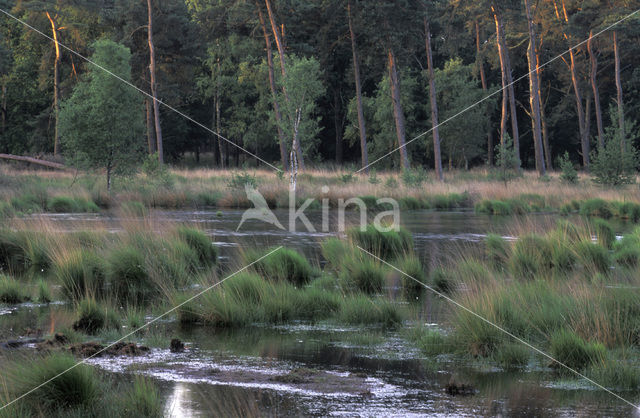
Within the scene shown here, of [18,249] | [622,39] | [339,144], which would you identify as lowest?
[18,249]

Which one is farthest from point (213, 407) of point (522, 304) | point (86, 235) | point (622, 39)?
point (622, 39)

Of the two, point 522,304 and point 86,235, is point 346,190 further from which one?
point 522,304

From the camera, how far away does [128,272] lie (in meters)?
11.3

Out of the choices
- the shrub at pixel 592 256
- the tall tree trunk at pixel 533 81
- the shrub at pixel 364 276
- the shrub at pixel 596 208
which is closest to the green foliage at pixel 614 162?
the tall tree trunk at pixel 533 81

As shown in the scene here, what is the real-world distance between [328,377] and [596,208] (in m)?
21.0

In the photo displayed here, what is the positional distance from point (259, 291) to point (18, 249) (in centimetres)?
627

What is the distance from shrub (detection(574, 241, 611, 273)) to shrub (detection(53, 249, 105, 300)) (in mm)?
7197

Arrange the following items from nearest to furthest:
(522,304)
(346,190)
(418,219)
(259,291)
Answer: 1. (522,304)
2. (259,291)
3. (418,219)
4. (346,190)

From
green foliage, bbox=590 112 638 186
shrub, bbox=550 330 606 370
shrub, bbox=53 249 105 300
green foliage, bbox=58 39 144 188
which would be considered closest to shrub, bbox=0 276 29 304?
shrub, bbox=53 249 105 300

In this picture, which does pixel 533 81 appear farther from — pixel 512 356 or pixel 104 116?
pixel 512 356

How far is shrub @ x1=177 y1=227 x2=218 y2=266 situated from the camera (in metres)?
13.7

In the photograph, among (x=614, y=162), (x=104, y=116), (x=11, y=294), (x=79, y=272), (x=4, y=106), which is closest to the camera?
(x=11, y=294)

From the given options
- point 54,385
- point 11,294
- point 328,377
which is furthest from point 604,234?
point 54,385

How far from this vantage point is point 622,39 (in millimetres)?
45625
